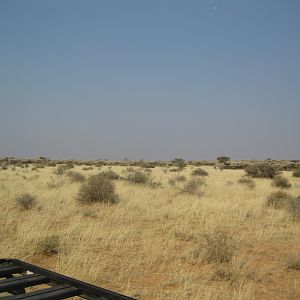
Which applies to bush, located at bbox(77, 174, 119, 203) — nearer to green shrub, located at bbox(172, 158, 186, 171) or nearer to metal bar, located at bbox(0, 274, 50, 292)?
metal bar, located at bbox(0, 274, 50, 292)

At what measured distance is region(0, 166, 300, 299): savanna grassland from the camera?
627cm

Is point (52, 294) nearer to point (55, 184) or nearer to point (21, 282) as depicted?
point (21, 282)

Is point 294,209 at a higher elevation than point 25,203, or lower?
lower

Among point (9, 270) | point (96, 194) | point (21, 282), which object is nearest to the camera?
point (21, 282)

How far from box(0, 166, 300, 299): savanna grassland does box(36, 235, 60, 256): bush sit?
0.8 inches

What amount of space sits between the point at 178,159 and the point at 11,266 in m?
75.1

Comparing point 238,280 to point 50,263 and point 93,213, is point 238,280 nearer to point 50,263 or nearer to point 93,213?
point 50,263

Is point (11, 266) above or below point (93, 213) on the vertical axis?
above

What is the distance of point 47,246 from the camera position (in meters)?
7.94

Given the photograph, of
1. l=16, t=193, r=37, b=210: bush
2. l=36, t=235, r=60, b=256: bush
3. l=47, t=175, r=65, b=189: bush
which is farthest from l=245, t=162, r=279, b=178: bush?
l=36, t=235, r=60, b=256: bush

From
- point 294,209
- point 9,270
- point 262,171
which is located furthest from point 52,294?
point 262,171

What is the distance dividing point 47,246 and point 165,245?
99.3 inches

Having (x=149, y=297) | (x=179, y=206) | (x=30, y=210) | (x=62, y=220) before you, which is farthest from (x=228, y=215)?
(x=149, y=297)

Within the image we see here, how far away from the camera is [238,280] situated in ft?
20.9
